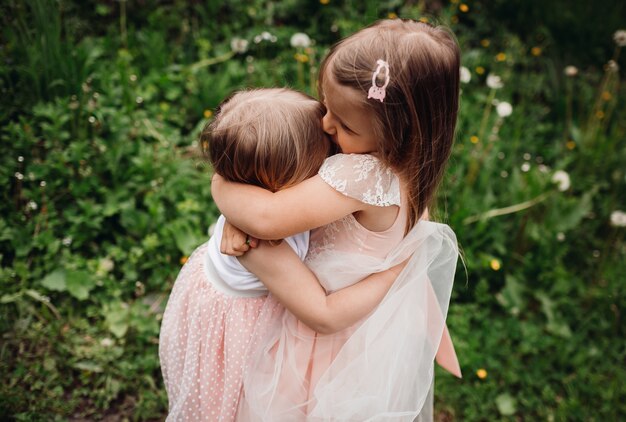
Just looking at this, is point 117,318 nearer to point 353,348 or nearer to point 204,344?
point 204,344

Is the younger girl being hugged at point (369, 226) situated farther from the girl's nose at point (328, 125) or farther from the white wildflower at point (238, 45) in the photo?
the white wildflower at point (238, 45)

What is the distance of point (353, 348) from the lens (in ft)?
4.82

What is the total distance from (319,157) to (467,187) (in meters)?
1.72

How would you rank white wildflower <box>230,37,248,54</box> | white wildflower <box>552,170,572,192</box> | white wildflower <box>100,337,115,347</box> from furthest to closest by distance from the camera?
white wildflower <box>230,37,248,54</box>, white wildflower <box>552,170,572,192</box>, white wildflower <box>100,337,115,347</box>

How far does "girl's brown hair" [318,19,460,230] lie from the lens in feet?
3.94

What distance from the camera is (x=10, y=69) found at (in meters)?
2.52

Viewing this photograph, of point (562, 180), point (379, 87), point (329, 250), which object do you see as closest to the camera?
point (379, 87)

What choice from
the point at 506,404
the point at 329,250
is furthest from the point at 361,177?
the point at 506,404

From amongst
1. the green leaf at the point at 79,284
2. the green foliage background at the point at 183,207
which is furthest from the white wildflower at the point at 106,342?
the green leaf at the point at 79,284

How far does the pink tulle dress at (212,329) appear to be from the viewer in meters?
1.49

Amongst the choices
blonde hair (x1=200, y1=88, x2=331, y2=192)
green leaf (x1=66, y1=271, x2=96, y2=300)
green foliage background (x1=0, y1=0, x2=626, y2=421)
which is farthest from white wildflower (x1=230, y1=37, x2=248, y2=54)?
blonde hair (x1=200, y1=88, x2=331, y2=192)

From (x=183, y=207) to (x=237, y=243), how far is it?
50.4 inches

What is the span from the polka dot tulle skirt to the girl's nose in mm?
524
